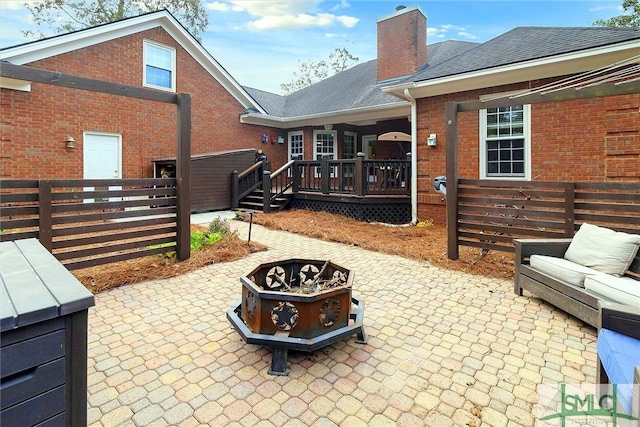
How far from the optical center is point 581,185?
13.5 feet

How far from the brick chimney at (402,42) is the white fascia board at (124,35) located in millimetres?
4912

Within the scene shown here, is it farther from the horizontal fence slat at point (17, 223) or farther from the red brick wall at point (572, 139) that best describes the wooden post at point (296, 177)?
the horizontal fence slat at point (17, 223)

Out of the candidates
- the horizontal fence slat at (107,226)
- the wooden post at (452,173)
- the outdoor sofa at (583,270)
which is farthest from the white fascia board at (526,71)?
the horizontal fence slat at (107,226)

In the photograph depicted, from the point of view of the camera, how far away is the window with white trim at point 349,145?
534 inches

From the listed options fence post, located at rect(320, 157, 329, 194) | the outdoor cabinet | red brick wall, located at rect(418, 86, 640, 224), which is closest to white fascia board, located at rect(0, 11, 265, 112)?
fence post, located at rect(320, 157, 329, 194)

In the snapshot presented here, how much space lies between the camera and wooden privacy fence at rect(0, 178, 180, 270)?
3750 mm

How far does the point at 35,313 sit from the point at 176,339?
176cm

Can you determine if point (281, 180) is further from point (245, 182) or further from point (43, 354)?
point (43, 354)

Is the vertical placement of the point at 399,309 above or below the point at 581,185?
below

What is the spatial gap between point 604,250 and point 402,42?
8.71 metres

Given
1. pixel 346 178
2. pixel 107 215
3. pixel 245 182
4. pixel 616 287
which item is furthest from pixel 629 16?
pixel 107 215

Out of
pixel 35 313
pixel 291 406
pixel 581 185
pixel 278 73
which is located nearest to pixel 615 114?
pixel 581 185

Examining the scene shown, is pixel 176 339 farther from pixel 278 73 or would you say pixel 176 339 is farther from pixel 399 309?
pixel 278 73

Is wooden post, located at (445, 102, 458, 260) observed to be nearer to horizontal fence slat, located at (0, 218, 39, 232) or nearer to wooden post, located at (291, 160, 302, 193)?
horizontal fence slat, located at (0, 218, 39, 232)
